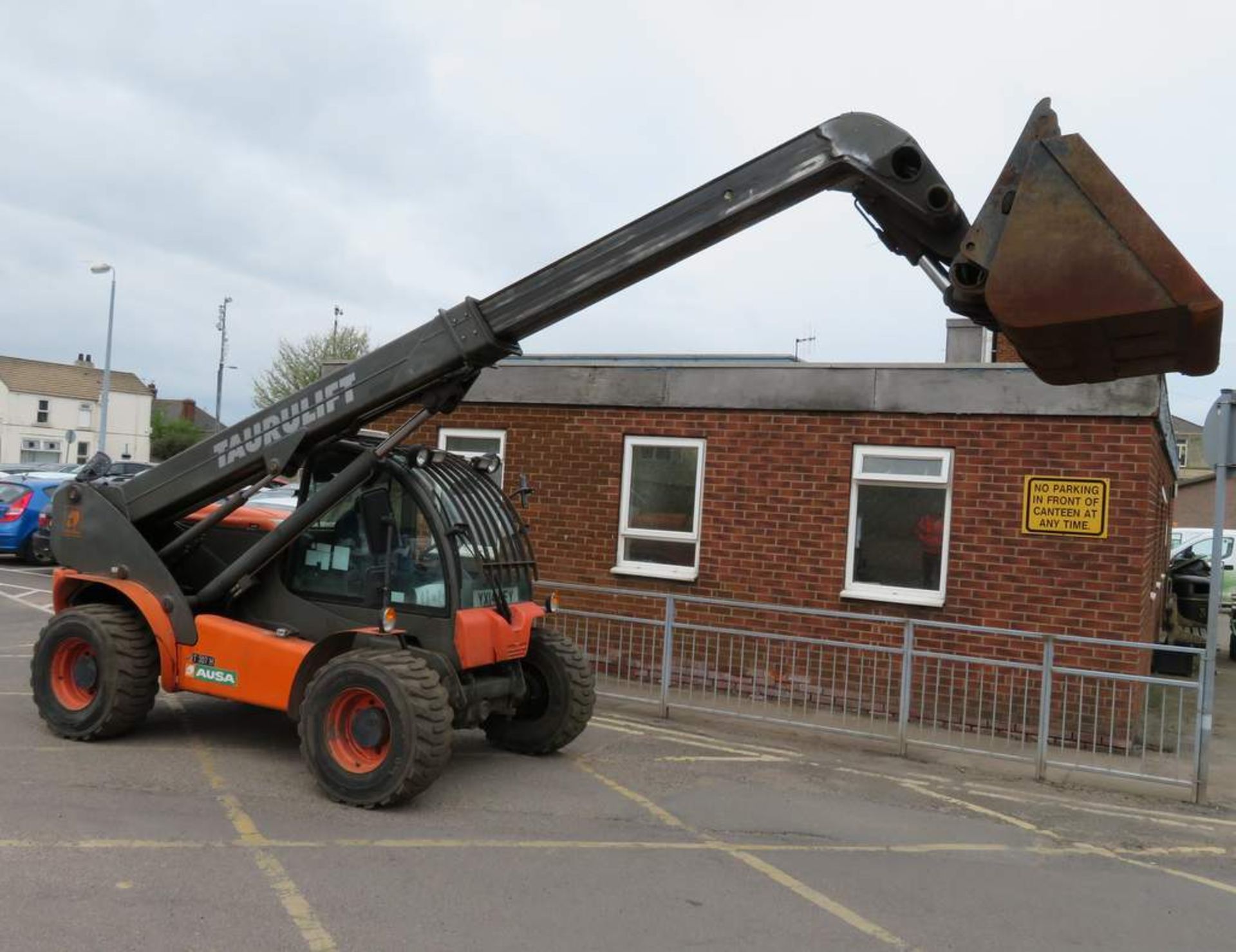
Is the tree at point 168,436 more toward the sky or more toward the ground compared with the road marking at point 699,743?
more toward the sky

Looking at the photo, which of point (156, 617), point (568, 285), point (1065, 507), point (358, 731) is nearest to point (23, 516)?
point (156, 617)

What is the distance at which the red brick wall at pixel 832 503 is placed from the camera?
30.2ft

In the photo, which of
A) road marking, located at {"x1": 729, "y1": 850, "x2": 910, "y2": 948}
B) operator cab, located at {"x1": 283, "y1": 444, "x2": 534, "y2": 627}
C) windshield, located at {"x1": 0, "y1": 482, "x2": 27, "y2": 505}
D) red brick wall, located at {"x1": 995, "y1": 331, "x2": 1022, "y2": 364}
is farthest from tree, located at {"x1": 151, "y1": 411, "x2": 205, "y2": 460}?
road marking, located at {"x1": 729, "y1": 850, "x2": 910, "y2": 948}

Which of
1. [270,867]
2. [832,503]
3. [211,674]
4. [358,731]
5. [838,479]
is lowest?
[270,867]

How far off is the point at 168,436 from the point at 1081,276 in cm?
7346

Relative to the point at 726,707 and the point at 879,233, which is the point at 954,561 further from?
the point at 879,233

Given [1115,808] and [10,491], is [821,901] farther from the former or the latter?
[10,491]

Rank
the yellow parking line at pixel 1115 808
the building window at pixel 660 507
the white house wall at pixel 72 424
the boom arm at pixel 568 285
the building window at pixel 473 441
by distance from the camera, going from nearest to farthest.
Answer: the boom arm at pixel 568 285 < the yellow parking line at pixel 1115 808 < the building window at pixel 660 507 < the building window at pixel 473 441 < the white house wall at pixel 72 424

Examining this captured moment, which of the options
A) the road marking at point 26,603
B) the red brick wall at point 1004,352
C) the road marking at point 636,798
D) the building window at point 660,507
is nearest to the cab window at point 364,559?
the road marking at point 636,798

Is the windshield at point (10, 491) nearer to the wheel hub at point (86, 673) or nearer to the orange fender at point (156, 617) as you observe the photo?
the orange fender at point (156, 617)

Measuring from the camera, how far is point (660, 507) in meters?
11.2

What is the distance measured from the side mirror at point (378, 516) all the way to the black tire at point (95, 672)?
178cm

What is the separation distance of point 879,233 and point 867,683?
5091mm

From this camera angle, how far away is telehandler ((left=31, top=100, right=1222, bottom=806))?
473cm
